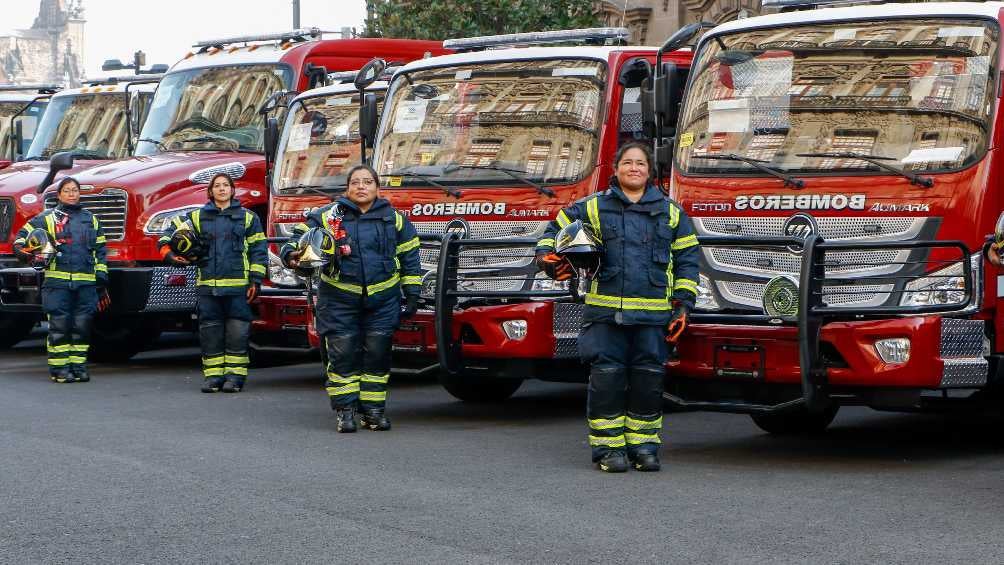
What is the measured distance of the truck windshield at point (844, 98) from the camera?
891 cm

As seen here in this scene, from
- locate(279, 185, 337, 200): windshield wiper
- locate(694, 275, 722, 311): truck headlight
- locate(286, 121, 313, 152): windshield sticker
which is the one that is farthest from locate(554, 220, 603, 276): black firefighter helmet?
locate(286, 121, 313, 152): windshield sticker

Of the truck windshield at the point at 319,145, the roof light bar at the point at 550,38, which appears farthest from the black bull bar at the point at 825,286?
the truck windshield at the point at 319,145

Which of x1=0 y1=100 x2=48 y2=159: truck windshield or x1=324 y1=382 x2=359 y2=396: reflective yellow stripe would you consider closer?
x1=324 y1=382 x2=359 y2=396: reflective yellow stripe

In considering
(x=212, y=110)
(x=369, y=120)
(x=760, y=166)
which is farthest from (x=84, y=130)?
(x=760, y=166)

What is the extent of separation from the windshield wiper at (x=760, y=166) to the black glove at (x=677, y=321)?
909mm

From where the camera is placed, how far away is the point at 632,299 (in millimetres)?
8781

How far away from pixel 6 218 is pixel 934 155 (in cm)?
985

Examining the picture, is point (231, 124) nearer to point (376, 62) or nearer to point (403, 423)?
point (376, 62)

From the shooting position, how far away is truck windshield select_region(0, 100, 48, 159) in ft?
67.5

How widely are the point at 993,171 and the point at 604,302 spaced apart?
2.00 meters

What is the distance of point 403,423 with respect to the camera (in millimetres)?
11148

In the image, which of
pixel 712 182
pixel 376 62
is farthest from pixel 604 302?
pixel 376 62

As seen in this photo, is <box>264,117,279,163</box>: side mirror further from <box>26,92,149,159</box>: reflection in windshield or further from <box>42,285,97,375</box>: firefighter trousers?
<box>26,92,149,159</box>: reflection in windshield

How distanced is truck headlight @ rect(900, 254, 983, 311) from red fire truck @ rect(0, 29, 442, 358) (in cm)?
724
